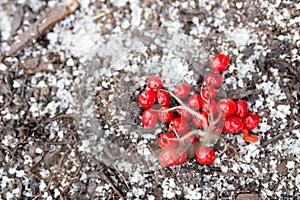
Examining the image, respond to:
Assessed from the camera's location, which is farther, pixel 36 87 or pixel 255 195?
pixel 36 87

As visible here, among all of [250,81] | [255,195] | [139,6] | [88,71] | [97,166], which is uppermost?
[139,6]

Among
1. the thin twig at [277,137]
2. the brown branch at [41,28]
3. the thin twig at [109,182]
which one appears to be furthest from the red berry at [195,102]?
the brown branch at [41,28]

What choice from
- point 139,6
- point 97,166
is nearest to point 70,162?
point 97,166

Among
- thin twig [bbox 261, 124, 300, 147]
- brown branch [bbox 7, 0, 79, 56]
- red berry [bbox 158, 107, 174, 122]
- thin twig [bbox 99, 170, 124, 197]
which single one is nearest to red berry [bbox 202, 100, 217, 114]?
red berry [bbox 158, 107, 174, 122]

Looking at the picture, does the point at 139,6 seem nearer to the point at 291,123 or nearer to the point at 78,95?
the point at 78,95

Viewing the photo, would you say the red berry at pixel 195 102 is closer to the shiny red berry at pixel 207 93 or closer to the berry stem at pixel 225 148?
the shiny red berry at pixel 207 93

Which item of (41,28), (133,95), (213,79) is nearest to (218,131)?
(213,79)
